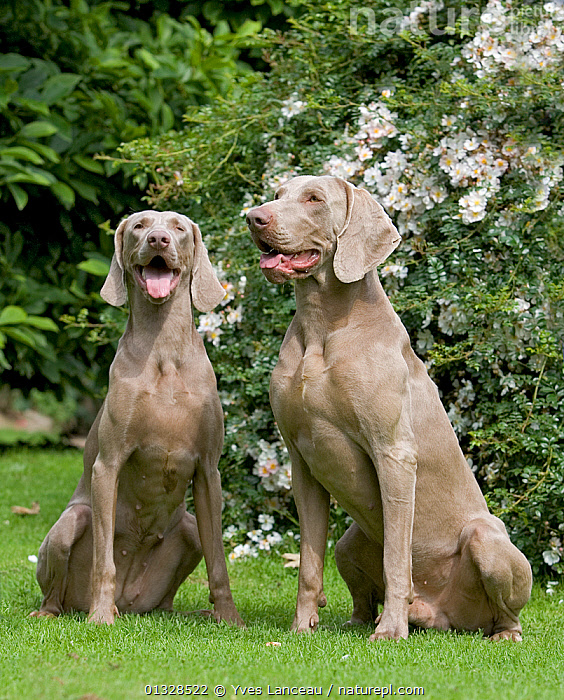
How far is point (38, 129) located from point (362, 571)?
5.12 metres

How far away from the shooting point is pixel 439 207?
582 centimetres

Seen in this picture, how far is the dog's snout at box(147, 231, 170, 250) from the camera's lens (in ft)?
14.1

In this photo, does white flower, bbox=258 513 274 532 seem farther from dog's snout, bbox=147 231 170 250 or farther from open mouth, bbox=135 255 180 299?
dog's snout, bbox=147 231 170 250

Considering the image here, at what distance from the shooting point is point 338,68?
666 centimetres

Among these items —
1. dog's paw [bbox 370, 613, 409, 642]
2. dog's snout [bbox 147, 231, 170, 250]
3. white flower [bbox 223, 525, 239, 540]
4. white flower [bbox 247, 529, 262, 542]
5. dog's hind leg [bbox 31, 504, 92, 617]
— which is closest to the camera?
dog's paw [bbox 370, 613, 409, 642]

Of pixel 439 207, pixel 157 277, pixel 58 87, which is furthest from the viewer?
pixel 58 87

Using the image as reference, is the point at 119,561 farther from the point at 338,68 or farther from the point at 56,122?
the point at 56,122

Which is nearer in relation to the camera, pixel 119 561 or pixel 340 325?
pixel 340 325

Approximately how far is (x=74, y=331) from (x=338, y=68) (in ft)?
12.3

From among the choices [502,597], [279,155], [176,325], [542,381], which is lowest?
[502,597]

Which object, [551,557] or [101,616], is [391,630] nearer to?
[101,616]

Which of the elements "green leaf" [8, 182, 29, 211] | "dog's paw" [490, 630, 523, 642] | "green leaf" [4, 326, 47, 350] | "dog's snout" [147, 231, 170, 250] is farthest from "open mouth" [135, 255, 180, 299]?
"green leaf" [4, 326, 47, 350]

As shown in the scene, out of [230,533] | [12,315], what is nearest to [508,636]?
[230,533]

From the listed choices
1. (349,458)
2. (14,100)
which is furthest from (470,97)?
(14,100)
